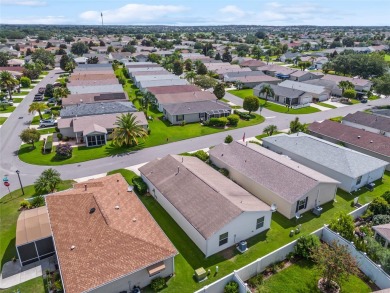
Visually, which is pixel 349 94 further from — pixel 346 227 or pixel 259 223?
pixel 259 223

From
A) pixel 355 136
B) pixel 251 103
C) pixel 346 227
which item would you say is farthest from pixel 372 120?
pixel 346 227

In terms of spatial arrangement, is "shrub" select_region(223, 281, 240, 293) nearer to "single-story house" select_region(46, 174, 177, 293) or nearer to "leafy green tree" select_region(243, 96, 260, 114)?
"single-story house" select_region(46, 174, 177, 293)

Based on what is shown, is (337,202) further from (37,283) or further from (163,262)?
(37,283)

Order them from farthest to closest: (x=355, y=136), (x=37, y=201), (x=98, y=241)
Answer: (x=355, y=136) → (x=37, y=201) → (x=98, y=241)

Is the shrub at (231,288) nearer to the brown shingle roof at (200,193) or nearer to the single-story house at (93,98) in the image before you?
the brown shingle roof at (200,193)

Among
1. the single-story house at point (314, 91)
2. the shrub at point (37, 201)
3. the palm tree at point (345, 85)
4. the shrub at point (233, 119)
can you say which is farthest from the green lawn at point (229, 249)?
the palm tree at point (345, 85)
